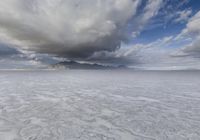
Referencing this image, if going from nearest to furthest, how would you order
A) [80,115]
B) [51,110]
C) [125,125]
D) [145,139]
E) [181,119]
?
[145,139], [125,125], [181,119], [80,115], [51,110]

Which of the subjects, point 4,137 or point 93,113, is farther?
point 93,113

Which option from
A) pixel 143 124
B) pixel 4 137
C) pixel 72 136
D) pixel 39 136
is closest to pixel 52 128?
pixel 39 136

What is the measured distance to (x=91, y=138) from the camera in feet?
17.3

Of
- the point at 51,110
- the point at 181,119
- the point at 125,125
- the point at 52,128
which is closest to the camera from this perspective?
the point at 52,128

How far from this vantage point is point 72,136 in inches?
214

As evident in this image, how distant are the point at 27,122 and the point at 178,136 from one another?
6.64 metres

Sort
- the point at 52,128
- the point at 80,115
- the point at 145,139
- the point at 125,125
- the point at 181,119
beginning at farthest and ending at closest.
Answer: the point at 80,115, the point at 181,119, the point at 125,125, the point at 52,128, the point at 145,139

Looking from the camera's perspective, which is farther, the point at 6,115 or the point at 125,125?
the point at 6,115

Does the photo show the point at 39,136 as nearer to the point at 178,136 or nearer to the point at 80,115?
the point at 80,115

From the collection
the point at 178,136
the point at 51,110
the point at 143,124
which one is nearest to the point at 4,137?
the point at 51,110

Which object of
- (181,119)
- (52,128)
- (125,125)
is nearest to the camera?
(52,128)

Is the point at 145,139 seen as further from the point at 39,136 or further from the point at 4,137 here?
the point at 4,137

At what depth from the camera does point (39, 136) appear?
17.5 ft

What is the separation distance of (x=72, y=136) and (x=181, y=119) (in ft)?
18.7
